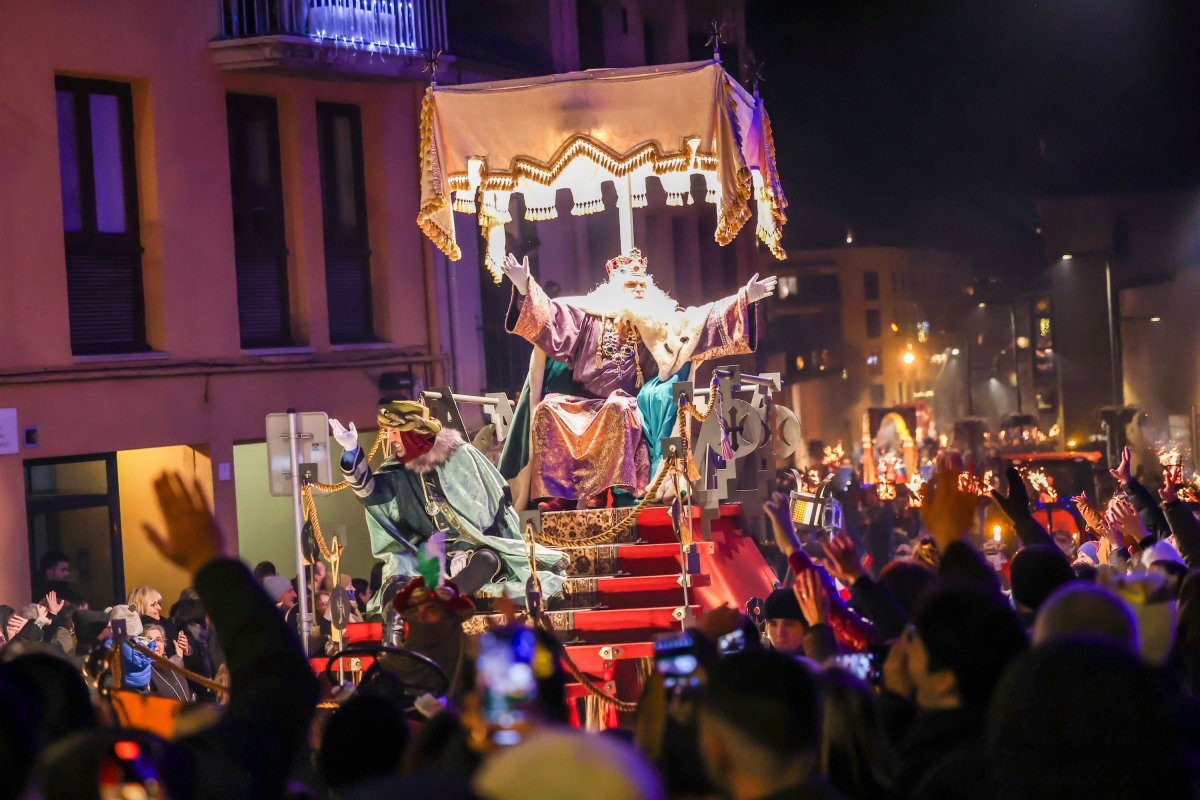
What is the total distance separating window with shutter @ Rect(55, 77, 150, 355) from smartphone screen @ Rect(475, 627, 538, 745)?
1324 cm

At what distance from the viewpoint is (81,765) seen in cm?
291

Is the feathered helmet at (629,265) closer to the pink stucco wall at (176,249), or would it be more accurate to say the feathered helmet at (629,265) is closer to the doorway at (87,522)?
the pink stucco wall at (176,249)

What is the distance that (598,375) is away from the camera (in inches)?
501

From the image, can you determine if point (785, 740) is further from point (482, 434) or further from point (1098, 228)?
point (1098, 228)

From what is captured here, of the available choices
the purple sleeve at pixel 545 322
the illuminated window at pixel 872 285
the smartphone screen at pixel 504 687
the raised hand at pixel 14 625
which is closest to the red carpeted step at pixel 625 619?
the purple sleeve at pixel 545 322

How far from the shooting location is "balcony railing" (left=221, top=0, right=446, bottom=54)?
1694 cm

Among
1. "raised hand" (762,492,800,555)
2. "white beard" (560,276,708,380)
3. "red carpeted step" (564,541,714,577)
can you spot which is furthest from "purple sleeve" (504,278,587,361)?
"raised hand" (762,492,800,555)

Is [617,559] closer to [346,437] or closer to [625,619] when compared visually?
[625,619]

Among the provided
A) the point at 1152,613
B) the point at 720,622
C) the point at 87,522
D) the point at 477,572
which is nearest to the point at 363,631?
the point at 477,572

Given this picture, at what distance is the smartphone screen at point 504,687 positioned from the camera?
10.9 feet

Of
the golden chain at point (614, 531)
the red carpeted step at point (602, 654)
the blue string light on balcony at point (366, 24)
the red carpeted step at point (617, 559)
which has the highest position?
the blue string light on balcony at point (366, 24)

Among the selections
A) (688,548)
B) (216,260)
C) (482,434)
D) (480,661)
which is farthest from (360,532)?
(480,661)

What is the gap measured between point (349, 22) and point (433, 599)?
433 inches

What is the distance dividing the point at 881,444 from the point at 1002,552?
20710 millimetres
